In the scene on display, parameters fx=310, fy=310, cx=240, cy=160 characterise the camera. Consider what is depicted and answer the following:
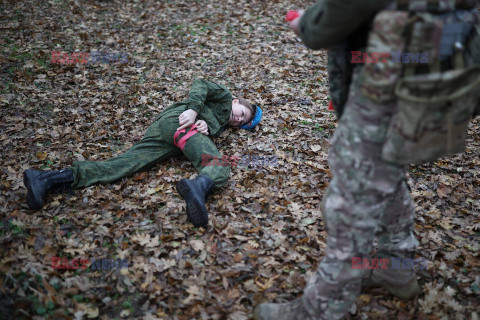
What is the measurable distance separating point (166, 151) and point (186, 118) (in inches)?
25.1

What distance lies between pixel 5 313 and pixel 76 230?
118 centimetres

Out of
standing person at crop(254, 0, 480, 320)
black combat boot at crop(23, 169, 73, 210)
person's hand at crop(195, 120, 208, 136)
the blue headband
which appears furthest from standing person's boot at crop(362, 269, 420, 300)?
black combat boot at crop(23, 169, 73, 210)

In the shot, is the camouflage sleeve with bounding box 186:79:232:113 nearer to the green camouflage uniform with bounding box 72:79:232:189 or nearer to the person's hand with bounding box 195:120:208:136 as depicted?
the green camouflage uniform with bounding box 72:79:232:189

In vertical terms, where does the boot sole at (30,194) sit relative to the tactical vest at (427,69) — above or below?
below

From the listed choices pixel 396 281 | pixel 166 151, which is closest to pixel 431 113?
pixel 396 281

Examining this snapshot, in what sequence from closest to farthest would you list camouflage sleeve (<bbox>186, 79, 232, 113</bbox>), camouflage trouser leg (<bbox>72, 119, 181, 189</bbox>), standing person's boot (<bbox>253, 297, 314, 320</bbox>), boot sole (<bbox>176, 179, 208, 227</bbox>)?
standing person's boot (<bbox>253, 297, 314, 320</bbox>) < boot sole (<bbox>176, 179, 208, 227</bbox>) < camouflage trouser leg (<bbox>72, 119, 181, 189</bbox>) < camouflage sleeve (<bbox>186, 79, 232, 113</bbox>)

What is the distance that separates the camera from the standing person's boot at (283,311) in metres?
2.52

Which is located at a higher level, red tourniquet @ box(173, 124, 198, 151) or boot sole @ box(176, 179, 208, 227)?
red tourniquet @ box(173, 124, 198, 151)

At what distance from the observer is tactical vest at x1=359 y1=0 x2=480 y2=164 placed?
1.70 metres

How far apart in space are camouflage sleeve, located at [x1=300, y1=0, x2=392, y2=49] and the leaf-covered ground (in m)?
2.42

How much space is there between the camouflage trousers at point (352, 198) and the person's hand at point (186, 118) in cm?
265

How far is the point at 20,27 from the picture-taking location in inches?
339

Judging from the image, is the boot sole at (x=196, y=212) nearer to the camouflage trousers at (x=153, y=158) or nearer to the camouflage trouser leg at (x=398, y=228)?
the camouflage trousers at (x=153, y=158)

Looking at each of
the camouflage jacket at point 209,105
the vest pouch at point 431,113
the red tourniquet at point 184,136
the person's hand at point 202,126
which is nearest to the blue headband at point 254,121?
the camouflage jacket at point 209,105
